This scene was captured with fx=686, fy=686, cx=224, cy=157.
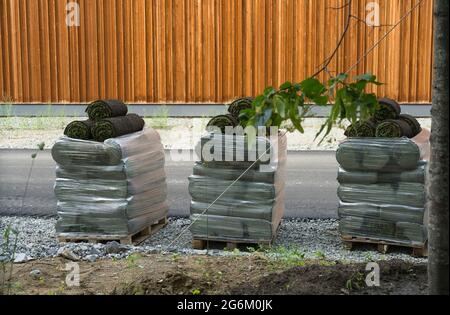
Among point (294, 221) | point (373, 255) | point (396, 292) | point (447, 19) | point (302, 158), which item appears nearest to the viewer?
point (447, 19)

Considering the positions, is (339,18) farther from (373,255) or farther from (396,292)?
(396,292)

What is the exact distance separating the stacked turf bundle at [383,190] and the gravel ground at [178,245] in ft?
0.79

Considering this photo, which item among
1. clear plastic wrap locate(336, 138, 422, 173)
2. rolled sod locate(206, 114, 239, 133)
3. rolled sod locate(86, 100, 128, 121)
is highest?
rolled sod locate(86, 100, 128, 121)

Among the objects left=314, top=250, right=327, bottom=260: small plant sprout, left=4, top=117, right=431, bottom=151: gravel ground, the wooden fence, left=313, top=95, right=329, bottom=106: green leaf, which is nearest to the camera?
left=313, top=95, right=329, bottom=106: green leaf

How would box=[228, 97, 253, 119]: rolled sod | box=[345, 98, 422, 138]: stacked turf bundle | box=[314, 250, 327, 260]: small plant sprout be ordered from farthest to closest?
box=[228, 97, 253, 119]: rolled sod < box=[345, 98, 422, 138]: stacked turf bundle < box=[314, 250, 327, 260]: small plant sprout

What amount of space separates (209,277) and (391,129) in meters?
2.80

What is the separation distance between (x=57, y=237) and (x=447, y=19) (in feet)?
17.3

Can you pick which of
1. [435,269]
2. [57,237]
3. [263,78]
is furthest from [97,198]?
[263,78]

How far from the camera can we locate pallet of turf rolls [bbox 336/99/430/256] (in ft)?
22.0

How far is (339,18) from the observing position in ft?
55.5

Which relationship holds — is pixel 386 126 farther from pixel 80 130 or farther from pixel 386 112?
pixel 80 130

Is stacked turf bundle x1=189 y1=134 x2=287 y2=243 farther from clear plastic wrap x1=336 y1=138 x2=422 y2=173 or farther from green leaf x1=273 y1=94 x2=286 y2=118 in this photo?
green leaf x1=273 y1=94 x2=286 y2=118

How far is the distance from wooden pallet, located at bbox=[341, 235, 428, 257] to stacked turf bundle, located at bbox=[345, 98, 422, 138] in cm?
104

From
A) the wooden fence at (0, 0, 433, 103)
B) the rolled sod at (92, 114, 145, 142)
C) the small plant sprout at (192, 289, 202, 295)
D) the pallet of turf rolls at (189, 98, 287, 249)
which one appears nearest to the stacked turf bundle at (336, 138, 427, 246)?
the pallet of turf rolls at (189, 98, 287, 249)
